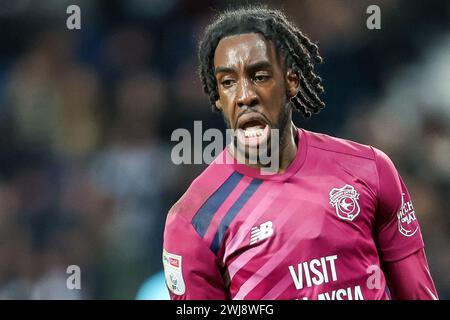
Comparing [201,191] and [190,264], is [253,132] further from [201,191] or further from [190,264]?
[190,264]

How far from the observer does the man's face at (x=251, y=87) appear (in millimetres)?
3076

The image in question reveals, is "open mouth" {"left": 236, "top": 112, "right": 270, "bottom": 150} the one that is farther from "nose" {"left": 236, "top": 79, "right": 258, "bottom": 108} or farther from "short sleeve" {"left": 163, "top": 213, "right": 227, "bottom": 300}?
"short sleeve" {"left": 163, "top": 213, "right": 227, "bottom": 300}

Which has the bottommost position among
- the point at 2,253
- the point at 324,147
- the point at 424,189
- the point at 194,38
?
the point at 2,253

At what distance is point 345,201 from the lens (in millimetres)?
3041

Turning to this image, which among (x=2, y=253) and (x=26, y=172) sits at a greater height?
(x=26, y=172)

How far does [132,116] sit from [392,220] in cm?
267

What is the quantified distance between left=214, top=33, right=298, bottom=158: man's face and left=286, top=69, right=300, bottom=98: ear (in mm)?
68

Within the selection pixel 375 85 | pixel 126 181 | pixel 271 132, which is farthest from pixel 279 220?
pixel 375 85

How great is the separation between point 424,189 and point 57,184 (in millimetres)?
2446

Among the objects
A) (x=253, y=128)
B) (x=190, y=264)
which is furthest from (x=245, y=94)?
(x=190, y=264)

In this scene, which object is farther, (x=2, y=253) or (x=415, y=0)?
(x=415, y=0)
